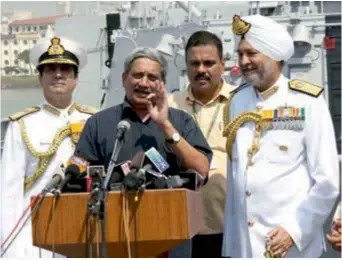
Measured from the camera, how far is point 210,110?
429 cm

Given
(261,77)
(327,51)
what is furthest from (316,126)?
(327,51)

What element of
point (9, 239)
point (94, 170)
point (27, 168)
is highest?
point (94, 170)

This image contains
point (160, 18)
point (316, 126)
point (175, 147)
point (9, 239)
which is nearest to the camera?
point (175, 147)

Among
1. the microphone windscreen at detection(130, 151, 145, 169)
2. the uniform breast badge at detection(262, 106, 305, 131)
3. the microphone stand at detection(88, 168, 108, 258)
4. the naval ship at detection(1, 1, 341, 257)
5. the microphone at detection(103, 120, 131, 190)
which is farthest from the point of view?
the naval ship at detection(1, 1, 341, 257)

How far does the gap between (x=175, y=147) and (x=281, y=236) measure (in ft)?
1.95

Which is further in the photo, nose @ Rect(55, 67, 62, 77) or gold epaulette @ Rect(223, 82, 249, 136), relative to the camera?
nose @ Rect(55, 67, 62, 77)

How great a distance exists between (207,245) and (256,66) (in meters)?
0.91

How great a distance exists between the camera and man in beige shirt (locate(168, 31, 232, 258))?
4.16 metres

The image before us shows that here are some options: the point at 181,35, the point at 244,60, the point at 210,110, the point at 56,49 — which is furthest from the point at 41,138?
the point at 181,35

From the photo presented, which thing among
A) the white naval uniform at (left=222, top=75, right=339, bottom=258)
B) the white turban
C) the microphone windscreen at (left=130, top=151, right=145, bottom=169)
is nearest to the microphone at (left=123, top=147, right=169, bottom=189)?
the microphone windscreen at (left=130, top=151, right=145, bottom=169)

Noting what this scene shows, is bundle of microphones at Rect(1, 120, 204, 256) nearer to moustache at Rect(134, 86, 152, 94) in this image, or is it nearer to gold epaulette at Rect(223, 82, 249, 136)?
moustache at Rect(134, 86, 152, 94)

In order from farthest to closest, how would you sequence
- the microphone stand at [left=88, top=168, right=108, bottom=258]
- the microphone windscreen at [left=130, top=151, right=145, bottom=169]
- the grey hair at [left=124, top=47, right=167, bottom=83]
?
the grey hair at [left=124, top=47, right=167, bottom=83]
the microphone windscreen at [left=130, top=151, right=145, bottom=169]
the microphone stand at [left=88, top=168, right=108, bottom=258]

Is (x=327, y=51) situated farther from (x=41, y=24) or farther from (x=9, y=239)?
(x=9, y=239)

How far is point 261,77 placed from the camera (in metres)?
3.77
